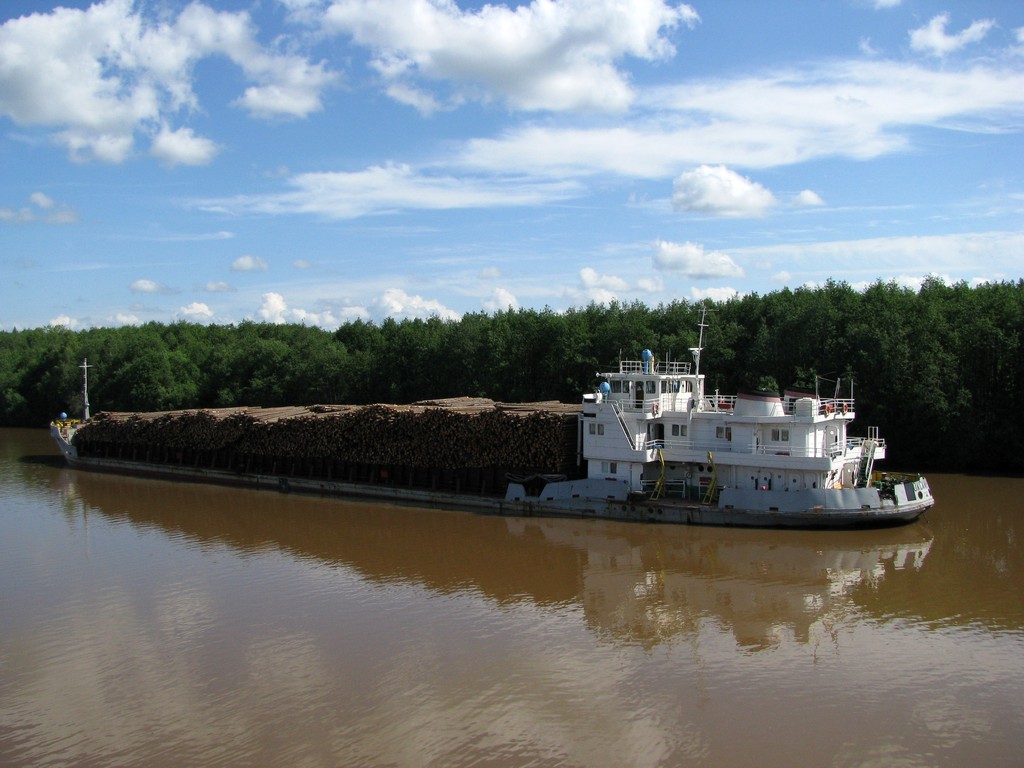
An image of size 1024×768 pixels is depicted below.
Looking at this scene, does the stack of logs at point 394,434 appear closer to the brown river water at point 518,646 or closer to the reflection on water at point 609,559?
the reflection on water at point 609,559

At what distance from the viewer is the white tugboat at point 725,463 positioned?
24.7 m

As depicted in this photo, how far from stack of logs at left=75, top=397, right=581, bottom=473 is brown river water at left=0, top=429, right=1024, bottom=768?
406 centimetres

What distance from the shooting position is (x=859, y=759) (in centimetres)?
1167

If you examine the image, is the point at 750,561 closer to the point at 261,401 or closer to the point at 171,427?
the point at 171,427

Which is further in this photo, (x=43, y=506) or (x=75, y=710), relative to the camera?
(x=43, y=506)

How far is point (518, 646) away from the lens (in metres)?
16.0

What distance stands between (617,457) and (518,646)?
12544 mm

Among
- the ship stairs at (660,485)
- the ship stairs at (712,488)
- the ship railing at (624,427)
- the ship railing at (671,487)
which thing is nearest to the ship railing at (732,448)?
the ship stairs at (660,485)

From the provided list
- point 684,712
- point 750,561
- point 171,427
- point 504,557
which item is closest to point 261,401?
point 171,427

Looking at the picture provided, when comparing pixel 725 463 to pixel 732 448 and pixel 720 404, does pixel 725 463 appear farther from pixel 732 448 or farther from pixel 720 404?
pixel 720 404

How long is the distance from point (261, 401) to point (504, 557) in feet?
157

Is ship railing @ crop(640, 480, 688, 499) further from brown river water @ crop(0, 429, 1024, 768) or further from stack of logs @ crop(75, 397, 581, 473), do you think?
stack of logs @ crop(75, 397, 581, 473)

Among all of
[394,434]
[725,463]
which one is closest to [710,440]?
[725,463]

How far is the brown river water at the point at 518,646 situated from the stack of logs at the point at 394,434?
406 cm
